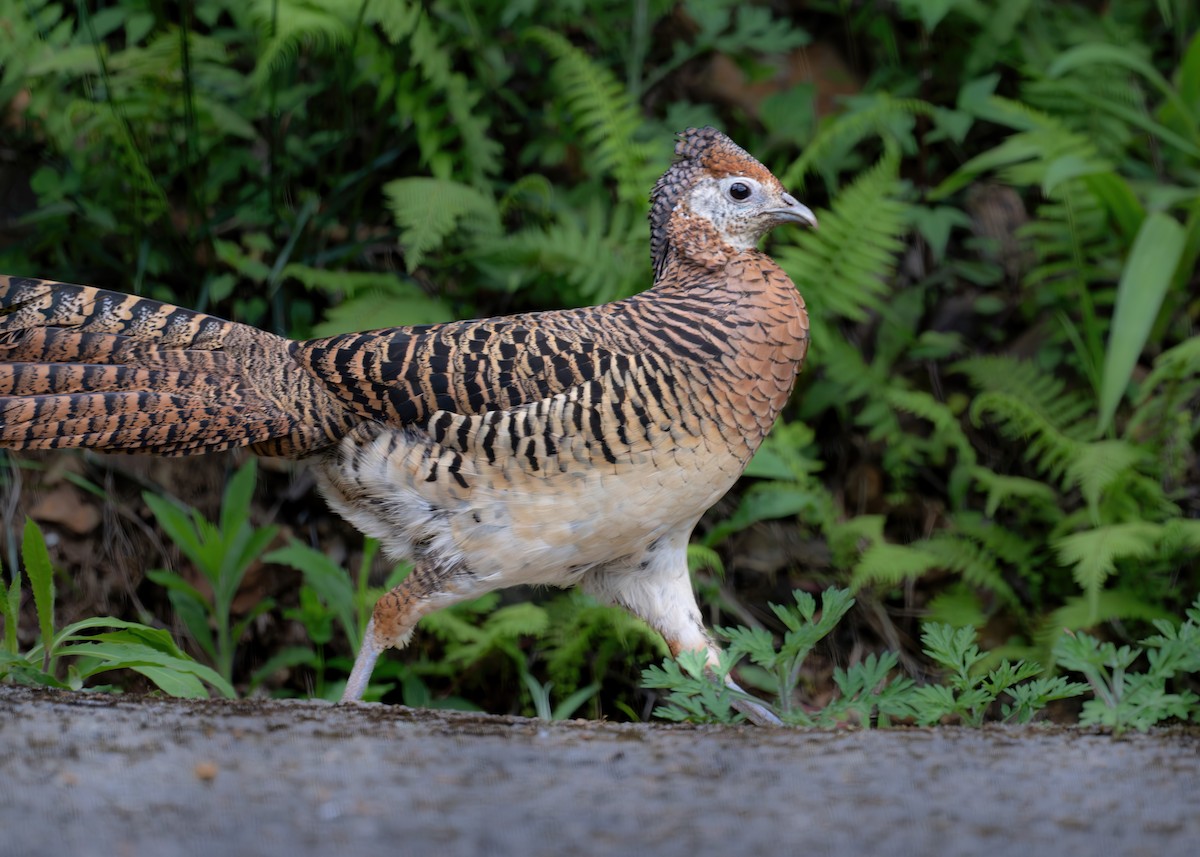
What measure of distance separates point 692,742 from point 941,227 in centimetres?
425

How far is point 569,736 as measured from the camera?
2.79 metres

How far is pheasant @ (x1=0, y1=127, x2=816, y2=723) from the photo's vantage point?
3.52 metres

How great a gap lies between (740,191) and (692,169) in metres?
0.18

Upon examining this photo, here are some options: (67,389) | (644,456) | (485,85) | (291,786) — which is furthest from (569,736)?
(485,85)

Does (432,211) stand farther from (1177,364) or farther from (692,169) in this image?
(1177,364)

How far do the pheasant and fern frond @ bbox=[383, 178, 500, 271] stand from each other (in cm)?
128

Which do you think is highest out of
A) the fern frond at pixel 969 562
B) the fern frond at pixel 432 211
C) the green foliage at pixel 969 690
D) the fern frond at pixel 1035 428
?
the fern frond at pixel 432 211

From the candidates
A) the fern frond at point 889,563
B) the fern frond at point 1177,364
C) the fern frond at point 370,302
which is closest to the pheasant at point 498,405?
the fern frond at point 370,302

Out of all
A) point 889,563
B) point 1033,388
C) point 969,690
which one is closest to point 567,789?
point 969,690

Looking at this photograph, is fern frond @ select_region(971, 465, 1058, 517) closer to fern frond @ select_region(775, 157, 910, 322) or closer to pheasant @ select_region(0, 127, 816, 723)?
fern frond @ select_region(775, 157, 910, 322)

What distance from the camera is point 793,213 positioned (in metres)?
3.90

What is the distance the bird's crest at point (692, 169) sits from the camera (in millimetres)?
3904

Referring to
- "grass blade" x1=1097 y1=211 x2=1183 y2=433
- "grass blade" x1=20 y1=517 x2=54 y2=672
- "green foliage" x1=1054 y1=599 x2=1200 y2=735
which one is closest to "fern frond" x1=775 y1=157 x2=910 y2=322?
"grass blade" x1=1097 y1=211 x2=1183 y2=433

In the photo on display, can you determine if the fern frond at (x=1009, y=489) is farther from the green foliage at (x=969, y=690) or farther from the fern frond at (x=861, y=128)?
the green foliage at (x=969, y=690)
